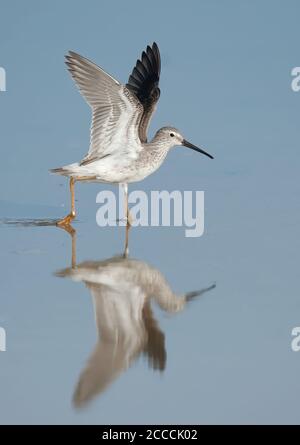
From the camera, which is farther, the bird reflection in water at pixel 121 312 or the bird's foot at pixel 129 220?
the bird's foot at pixel 129 220

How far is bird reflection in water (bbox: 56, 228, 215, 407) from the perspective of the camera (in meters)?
5.58

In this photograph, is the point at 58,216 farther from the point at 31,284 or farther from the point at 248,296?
the point at 248,296

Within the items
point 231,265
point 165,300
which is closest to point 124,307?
point 165,300

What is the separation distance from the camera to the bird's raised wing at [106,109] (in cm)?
956

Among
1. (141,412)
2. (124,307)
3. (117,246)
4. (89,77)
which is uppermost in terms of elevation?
(89,77)

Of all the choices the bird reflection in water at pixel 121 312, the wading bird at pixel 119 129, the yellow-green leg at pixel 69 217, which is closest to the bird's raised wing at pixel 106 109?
the wading bird at pixel 119 129

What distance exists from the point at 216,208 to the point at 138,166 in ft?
3.23

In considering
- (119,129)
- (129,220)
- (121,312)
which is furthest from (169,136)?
(121,312)

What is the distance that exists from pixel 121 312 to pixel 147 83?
4.72 metres

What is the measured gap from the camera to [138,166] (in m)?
10.2

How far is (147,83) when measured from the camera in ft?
35.7

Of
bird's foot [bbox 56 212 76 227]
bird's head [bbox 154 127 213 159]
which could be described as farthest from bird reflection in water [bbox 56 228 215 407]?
bird's head [bbox 154 127 213 159]

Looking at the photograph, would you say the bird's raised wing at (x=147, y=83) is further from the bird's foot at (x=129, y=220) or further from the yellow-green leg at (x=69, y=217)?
the yellow-green leg at (x=69, y=217)

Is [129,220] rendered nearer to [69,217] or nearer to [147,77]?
[69,217]
